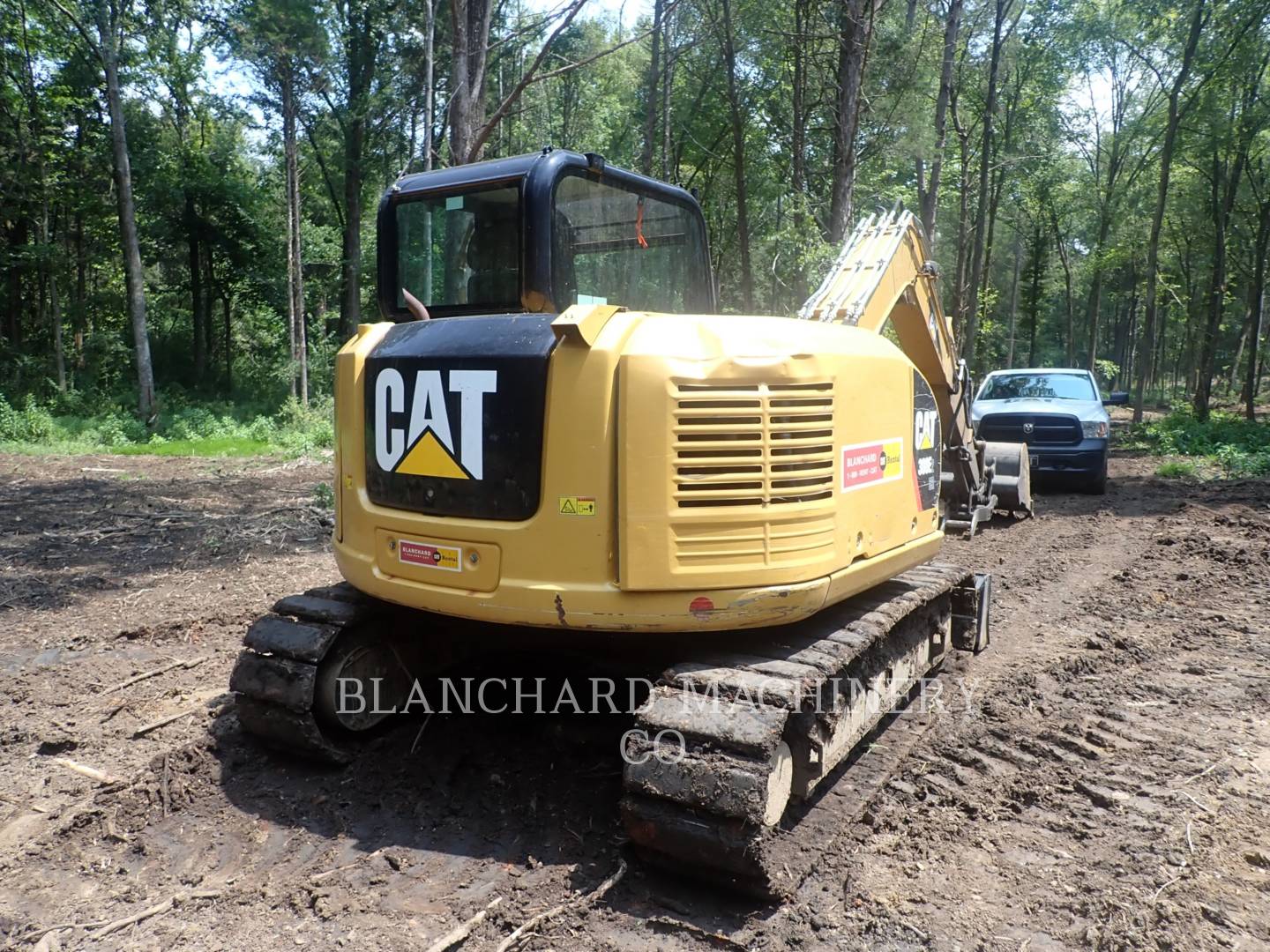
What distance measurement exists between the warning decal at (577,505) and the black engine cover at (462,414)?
12 cm

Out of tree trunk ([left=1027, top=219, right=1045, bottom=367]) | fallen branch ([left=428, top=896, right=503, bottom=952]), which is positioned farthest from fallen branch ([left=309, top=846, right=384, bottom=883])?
tree trunk ([left=1027, top=219, right=1045, bottom=367])

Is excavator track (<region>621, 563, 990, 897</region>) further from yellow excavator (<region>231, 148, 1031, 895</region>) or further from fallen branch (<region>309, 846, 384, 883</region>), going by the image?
fallen branch (<region>309, 846, 384, 883</region>)

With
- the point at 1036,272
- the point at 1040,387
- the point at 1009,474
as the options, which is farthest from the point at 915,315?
the point at 1036,272

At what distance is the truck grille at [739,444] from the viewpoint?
322 centimetres

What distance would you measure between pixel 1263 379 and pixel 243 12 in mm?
41626

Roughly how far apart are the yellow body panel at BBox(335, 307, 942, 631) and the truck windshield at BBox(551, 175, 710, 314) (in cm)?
59

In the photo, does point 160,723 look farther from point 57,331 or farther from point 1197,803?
point 57,331

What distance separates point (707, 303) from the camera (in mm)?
4695

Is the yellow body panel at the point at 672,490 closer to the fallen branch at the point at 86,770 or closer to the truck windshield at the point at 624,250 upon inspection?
the truck windshield at the point at 624,250

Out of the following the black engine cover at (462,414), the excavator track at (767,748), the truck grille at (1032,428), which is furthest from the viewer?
the truck grille at (1032,428)

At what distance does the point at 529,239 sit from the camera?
3.65 m

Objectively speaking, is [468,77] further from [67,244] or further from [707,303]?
[67,244]

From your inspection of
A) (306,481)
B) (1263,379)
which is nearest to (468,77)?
(306,481)

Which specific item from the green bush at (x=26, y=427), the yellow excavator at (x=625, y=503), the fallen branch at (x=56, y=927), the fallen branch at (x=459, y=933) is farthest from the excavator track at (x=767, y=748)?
the green bush at (x=26, y=427)
